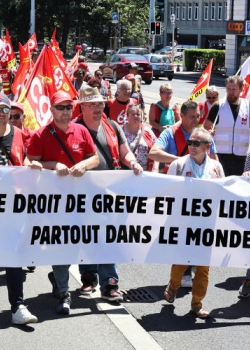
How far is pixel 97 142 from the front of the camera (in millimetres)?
7254

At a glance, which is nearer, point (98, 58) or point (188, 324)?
point (188, 324)

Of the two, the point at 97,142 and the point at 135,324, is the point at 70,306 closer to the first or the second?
the point at 135,324

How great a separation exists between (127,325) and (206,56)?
49.4 metres

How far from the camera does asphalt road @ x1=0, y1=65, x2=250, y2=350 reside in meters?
6.16

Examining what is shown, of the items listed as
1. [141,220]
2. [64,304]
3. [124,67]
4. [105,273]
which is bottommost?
[124,67]

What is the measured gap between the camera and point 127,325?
258 inches

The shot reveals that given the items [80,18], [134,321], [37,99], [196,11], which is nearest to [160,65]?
[80,18]

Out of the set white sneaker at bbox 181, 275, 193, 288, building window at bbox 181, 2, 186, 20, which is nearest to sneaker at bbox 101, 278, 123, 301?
white sneaker at bbox 181, 275, 193, 288

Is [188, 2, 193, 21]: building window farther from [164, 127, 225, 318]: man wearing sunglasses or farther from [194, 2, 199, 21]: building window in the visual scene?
[164, 127, 225, 318]: man wearing sunglasses

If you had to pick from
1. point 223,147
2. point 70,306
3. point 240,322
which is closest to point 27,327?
point 70,306

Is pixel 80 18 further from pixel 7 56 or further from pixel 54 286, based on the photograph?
pixel 54 286

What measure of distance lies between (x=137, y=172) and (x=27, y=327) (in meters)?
1.51

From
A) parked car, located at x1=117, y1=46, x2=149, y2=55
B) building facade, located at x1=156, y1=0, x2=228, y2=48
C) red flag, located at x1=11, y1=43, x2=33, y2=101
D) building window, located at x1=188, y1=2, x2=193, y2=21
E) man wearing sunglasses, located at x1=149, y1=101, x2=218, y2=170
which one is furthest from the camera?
building window, located at x1=188, y1=2, x2=193, y2=21

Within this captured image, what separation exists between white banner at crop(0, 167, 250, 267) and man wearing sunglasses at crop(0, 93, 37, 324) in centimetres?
26
